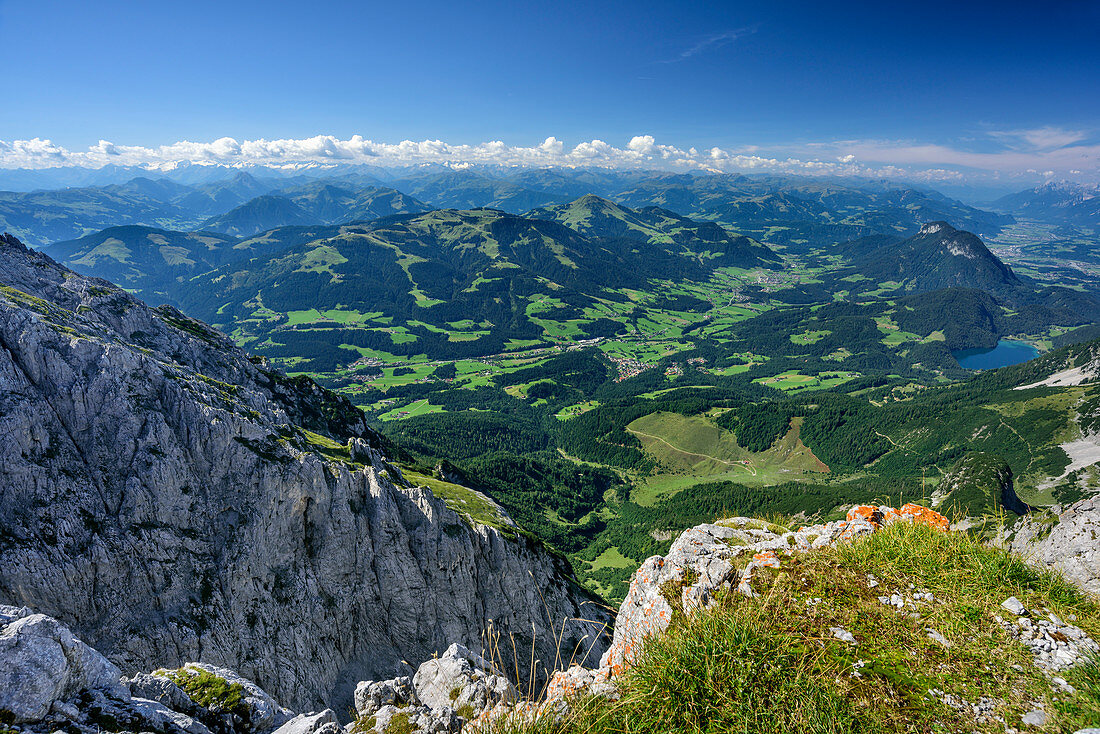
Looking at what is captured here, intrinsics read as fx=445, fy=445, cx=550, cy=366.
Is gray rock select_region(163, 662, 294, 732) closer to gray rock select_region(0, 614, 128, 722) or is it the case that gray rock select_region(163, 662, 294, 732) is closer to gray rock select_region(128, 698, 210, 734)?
gray rock select_region(128, 698, 210, 734)

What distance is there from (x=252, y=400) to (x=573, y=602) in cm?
4117

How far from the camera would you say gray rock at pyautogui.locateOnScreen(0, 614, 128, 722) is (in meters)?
8.06

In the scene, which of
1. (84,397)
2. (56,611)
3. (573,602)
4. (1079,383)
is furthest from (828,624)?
(1079,383)

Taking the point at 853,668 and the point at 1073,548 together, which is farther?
the point at 1073,548

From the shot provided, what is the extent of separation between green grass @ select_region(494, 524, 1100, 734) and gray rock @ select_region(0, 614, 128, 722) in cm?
883

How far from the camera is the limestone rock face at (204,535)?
2641cm

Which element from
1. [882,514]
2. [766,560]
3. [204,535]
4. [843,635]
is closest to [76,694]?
[843,635]

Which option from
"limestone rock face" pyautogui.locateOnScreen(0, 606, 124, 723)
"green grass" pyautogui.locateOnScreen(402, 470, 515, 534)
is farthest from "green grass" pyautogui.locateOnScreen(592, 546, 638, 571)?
"limestone rock face" pyautogui.locateOnScreen(0, 606, 124, 723)

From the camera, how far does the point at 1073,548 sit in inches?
477

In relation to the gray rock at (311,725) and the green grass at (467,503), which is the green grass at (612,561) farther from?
the gray rock at (311,725)

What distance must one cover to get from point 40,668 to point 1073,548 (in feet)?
79.3

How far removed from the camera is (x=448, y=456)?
163375mm

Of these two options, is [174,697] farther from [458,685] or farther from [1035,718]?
[1035,718]

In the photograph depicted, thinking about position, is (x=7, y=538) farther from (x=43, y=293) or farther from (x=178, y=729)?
(x=43, y=293)
